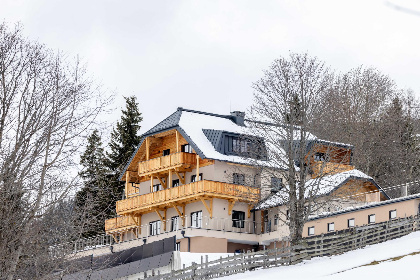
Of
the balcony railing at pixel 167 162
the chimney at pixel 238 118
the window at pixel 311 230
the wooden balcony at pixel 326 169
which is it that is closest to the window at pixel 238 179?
the balcony railing at pixel 167 162

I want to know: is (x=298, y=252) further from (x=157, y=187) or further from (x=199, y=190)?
(x=157, y=187)

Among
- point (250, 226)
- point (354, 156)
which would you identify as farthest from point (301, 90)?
point (354, 156)

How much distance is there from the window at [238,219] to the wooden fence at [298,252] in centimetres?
1352

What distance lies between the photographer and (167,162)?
69.2 m

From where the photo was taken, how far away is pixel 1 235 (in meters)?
29.6

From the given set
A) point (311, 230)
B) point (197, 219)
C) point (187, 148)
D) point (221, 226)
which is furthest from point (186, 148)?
point (311, 230)

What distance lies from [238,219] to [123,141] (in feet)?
71.0

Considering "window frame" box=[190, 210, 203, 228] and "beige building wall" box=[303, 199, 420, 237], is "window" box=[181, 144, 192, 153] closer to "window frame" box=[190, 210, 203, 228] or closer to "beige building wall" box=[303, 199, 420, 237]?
"window frame" box=[190, 210, 203, 228]

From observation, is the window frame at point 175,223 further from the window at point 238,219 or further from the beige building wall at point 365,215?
the beige building wall at point 365,215

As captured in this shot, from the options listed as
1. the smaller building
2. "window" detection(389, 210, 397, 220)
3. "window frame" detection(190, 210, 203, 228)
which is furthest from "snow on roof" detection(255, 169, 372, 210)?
"window frame" detection(190, 210, 203, 228)

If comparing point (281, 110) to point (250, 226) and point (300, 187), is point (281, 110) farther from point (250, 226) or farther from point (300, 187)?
point (250, 226)

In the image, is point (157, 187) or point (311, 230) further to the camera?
point (157, 187)

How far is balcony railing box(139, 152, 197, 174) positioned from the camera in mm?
67994

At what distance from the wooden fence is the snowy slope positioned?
70cm
